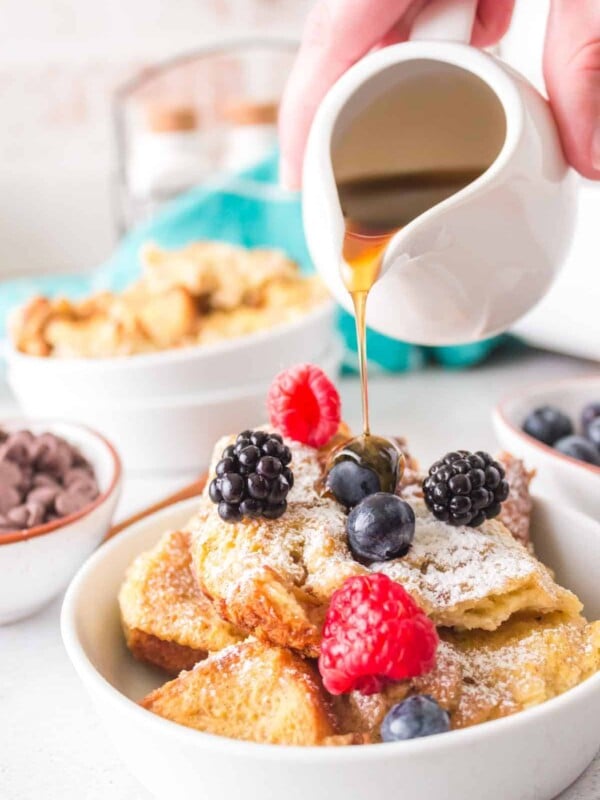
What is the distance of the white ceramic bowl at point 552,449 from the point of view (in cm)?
98

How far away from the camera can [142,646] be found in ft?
2.63

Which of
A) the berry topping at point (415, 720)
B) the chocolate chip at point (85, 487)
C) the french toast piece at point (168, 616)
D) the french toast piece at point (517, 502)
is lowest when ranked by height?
the chocolate chip at point (85, 487)

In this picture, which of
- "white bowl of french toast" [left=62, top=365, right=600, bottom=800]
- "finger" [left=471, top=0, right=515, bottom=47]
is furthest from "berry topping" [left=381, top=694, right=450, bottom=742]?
"finger" [left=471, top=0, right=515, bottom=47]

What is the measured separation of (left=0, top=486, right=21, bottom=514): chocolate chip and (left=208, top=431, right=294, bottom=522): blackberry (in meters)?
0.33

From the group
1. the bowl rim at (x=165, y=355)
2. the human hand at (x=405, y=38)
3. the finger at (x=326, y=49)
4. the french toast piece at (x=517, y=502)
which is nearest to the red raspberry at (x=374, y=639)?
the french toast piece at (x=517, y=502)

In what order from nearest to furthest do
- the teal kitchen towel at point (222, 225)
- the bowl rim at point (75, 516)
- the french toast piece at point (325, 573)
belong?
the french toast piece at point (325, 573) → the bowl rim at point (75, 516) → the teal kitchen towel at point (222, 225)

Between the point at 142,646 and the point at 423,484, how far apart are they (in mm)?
→ 267

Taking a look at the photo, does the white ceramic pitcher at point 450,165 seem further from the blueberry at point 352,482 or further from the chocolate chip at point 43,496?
the chocolate chip at point 43,496

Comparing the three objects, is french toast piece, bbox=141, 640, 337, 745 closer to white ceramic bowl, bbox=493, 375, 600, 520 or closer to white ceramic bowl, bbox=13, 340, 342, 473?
white ceramic bowl, bbox=493, 375, 600, 520

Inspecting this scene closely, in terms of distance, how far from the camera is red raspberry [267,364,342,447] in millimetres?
861

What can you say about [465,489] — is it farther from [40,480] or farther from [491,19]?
[491,19]

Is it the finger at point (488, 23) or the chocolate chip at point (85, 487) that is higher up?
the finger at point (488, 23)

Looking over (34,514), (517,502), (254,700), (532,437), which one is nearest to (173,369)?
(34,514)

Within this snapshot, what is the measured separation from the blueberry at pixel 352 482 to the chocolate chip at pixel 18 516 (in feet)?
1.19
